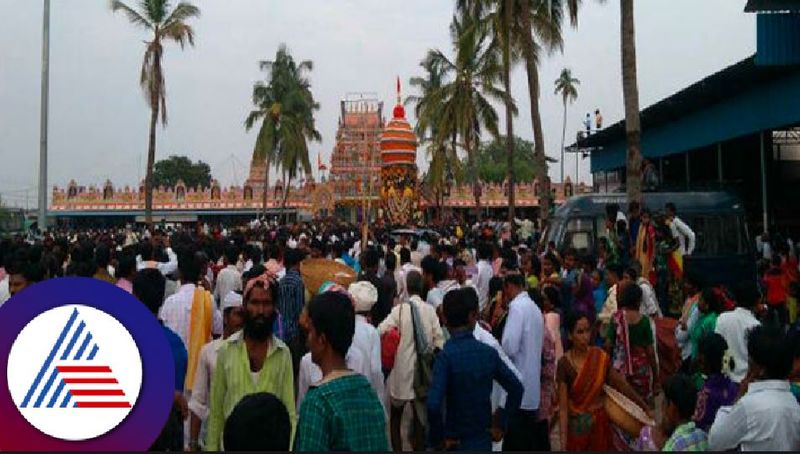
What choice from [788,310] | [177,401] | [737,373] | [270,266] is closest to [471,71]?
[788,310]

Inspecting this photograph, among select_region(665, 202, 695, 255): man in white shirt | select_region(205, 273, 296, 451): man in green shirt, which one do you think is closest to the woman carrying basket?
select_region(205, 273, 296, 451): man in green shirt

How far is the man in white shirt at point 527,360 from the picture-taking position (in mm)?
6035

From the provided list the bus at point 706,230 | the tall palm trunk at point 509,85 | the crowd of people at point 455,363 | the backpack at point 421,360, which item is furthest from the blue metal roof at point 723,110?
the backpack at point 421,360

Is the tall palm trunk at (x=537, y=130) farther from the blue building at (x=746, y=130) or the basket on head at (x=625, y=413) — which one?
the basket on head at (x=625, y=413)

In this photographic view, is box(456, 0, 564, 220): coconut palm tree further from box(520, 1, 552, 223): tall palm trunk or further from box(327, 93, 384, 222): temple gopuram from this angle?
box(327, 93, 384, 222): temple gopuram

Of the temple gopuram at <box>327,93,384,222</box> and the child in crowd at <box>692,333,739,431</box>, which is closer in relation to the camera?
the child in crowd at <box>692,333,739,431</box>

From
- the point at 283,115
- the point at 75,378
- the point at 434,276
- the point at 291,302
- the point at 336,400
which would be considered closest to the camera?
the point at 75,378

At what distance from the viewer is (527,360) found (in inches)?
240

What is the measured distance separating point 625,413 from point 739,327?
1.84 metres

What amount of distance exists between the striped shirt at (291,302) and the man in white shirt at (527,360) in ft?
6.13

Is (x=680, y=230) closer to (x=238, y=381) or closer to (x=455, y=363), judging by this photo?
(x=455, y=363)

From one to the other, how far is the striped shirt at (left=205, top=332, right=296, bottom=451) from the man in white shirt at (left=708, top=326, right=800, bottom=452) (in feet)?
7.37

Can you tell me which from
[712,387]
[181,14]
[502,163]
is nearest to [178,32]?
[181,14]

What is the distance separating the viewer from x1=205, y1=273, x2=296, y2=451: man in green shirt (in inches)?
164
